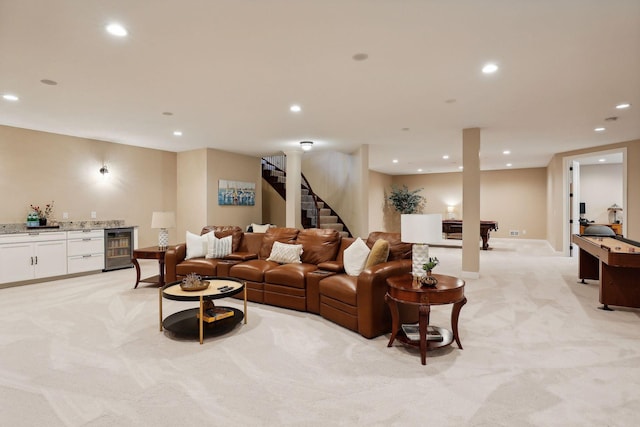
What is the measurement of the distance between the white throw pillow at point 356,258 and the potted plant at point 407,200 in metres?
9.44

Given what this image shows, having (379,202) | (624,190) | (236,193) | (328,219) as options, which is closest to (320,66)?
(236,193)

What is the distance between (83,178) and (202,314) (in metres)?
5.28

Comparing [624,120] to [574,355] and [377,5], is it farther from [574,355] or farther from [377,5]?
[377,5]

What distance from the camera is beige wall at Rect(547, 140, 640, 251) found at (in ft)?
22.9

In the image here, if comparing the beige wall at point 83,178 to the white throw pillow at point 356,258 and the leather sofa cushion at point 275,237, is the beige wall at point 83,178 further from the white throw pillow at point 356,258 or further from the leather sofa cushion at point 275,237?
the white throw pillow at point 356,258

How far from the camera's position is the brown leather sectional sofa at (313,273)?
127 inches

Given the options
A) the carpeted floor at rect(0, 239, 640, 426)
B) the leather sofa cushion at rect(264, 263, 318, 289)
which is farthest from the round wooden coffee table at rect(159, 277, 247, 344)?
the leather sofa cushion at rect(264, 263, 318, 289)

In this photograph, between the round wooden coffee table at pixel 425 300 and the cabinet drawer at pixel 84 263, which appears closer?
the round wooden coffee table at pixel 425 300

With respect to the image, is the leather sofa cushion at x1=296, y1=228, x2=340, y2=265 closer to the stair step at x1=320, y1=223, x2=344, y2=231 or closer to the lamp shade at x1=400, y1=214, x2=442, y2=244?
the lamp shade at x1=400, y1=214, x2=442, y2=244

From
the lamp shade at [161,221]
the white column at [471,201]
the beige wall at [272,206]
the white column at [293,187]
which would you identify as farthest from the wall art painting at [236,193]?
the white column at [471,201]

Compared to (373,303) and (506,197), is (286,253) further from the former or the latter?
(506,197)

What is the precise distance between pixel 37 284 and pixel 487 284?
7.29 metres

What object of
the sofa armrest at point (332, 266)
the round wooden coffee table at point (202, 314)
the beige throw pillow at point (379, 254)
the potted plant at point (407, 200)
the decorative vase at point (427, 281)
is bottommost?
the round wooden coffee table at point (202, 314)

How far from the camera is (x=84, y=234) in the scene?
6.14 meters
